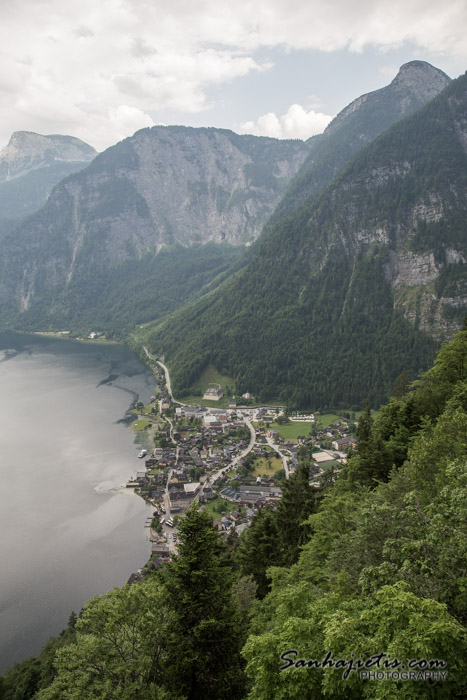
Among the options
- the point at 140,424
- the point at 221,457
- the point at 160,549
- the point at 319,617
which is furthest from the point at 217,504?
the point at 319,617

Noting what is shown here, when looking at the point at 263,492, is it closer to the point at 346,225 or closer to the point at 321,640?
the point at 321,640

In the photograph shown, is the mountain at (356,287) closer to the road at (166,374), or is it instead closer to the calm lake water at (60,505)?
the road at (166,374)

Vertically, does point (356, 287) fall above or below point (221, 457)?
above

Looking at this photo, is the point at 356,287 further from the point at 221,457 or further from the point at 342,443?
the point at 221,457

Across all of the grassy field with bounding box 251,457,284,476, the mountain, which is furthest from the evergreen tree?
the mountain

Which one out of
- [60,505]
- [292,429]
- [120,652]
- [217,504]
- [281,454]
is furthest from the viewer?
[292,429]

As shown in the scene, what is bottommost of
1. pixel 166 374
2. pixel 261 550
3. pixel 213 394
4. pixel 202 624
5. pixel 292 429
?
pixel 292 429

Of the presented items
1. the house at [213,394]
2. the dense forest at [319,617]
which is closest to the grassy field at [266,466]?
the house at [213,394]
